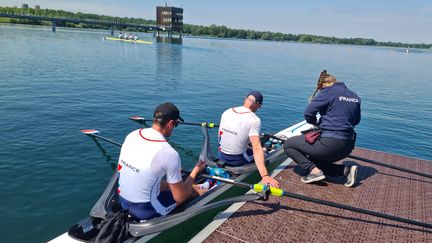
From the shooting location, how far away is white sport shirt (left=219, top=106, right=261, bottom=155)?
602cm

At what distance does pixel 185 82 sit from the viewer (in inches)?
1083

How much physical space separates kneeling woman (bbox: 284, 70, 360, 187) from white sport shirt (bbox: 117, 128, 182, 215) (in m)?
3.52

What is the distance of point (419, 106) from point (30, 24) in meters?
148

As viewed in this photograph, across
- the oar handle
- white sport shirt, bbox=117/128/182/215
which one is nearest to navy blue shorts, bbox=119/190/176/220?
white sport shirt, bbox=117/128/182/215

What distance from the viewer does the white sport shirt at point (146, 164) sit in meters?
3.92

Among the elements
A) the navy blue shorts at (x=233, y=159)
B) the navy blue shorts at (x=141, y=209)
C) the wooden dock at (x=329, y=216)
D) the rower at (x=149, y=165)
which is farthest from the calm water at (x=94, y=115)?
the wooden dock at (x=329, y=216)

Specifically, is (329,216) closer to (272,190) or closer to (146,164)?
(272,190)

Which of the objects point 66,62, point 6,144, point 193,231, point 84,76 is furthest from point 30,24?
point 193,231

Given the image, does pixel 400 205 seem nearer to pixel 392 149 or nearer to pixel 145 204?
pixel 145 204

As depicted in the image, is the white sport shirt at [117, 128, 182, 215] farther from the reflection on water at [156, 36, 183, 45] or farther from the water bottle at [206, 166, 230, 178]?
the reflection on water at [156, 36, 183, 45]

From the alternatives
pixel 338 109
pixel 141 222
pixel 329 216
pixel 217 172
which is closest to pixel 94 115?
pixel 217 172

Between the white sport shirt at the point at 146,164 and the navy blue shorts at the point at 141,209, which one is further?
the navy blue shorts at the point at 141,209

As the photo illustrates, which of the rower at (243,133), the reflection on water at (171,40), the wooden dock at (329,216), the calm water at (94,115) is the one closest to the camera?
the wooden dock at (329,216)

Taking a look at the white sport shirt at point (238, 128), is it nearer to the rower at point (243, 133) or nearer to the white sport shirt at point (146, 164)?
the rower at point (243, 133)
